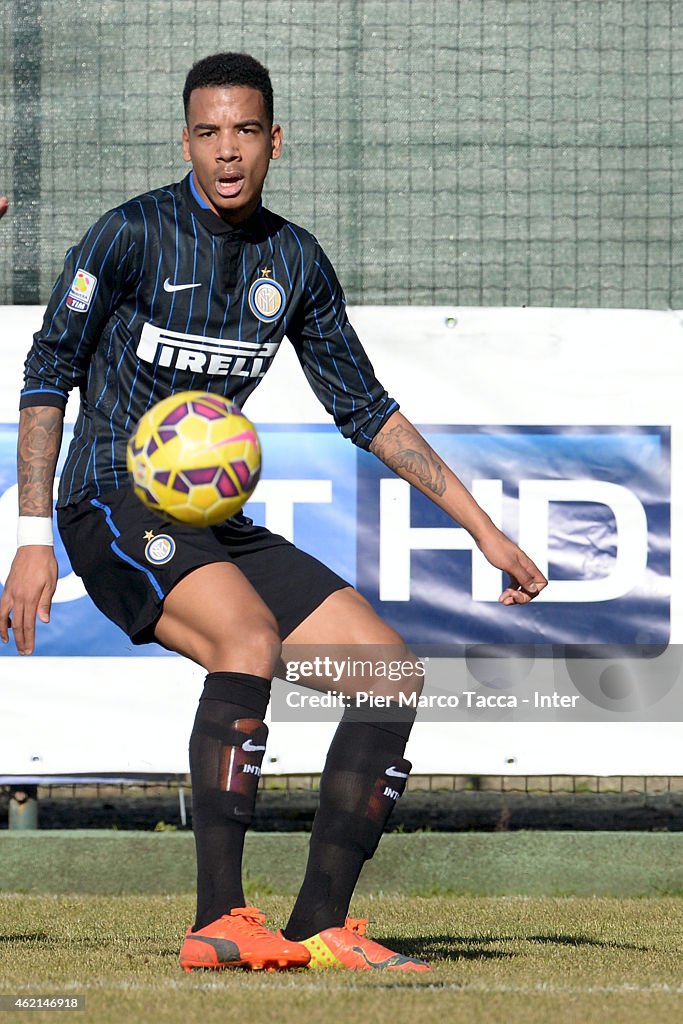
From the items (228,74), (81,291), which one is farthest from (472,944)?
(228,74)

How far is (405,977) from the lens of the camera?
3564 mm

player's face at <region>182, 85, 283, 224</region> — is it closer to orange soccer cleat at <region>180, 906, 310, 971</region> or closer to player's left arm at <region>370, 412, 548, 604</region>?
player's left arm at <region>370, 412, 548, 604</region>

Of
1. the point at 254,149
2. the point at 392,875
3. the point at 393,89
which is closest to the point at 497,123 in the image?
the point at 393,89

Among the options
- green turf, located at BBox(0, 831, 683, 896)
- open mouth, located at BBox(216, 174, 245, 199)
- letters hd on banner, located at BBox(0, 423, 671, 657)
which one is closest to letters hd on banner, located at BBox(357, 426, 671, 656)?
letters hd on banner, located at BBox(0, 423, 671, 657)

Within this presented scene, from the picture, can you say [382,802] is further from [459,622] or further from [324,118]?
[324,118]

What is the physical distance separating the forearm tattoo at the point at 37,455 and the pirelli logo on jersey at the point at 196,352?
0.30 meters

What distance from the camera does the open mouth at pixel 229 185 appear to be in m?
4.12

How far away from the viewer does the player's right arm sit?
13.1 feet

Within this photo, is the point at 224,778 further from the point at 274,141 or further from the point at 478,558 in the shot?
the point at 478,558

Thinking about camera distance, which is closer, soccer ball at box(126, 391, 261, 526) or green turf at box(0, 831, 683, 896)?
soccer ball at box(126, 391, 261, 526)

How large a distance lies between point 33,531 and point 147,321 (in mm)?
638

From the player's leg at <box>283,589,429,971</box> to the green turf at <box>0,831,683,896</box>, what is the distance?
2442 mm

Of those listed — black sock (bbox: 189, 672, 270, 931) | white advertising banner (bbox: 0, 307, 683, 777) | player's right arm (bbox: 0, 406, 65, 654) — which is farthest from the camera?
white advertising banner (bbox: 0, 307, 683, 777)

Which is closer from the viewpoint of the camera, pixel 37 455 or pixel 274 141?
pixel 37 455
